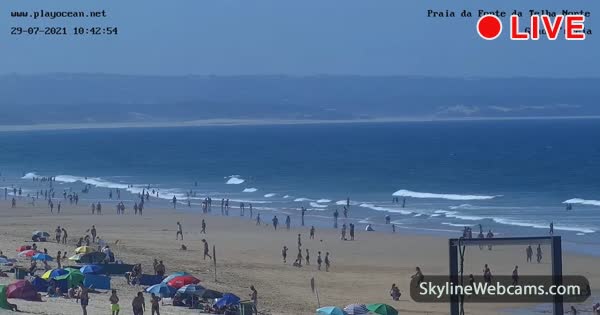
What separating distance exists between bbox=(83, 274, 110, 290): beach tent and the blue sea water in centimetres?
2116

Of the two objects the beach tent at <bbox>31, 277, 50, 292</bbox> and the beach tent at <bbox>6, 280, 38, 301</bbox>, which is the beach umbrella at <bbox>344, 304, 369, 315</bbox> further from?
the beach tent at <bbox>31, 277, 50, 292</bbox>

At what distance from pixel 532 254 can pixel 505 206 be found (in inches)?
892

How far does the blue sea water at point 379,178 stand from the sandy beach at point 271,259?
495 centimetres

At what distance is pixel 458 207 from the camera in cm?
6322

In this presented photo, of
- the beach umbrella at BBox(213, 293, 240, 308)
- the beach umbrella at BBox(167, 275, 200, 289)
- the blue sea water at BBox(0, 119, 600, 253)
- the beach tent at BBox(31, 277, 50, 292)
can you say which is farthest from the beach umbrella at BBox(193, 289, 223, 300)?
the blue sea water at BBox(0, 119, 600, 253)

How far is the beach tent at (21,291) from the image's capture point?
27141mm

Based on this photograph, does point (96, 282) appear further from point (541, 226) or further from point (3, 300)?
point (541, 226)

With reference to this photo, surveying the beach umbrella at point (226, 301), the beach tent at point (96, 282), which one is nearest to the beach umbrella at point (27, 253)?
the beach tent at point (96, 282)

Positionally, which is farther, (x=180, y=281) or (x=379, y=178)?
(x=379, y=178)

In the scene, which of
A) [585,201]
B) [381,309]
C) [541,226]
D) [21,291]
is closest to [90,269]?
[21,291]

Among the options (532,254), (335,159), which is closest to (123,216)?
(532,254)

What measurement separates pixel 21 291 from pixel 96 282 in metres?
3.10

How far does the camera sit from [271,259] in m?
41.9

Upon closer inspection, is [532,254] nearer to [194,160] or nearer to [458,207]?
[458,207]
